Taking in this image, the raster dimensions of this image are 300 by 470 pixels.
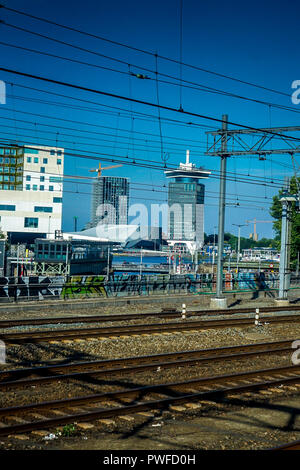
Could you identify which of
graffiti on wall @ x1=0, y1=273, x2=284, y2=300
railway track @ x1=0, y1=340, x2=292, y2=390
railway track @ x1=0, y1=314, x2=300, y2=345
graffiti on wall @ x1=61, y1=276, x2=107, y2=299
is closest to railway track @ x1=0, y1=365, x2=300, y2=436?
railway track @ x1=0, y1=340, x2=292, y2=390

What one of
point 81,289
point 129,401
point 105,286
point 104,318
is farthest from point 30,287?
point 129,401

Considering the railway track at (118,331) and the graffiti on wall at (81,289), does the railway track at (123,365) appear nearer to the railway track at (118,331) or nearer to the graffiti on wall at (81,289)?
the railway track at (118,331)

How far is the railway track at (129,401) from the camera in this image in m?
8.39

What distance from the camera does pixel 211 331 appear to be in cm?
1886

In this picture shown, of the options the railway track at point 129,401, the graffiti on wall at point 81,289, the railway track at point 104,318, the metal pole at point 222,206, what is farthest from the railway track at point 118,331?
the graffiti on wall at point 81,289

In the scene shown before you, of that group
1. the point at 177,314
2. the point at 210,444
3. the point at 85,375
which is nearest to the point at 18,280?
the point at 177,314

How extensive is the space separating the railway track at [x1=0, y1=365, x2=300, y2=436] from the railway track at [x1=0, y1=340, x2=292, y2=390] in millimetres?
1690

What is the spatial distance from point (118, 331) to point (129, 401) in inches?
329

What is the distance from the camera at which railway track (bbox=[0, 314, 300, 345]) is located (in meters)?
16.1

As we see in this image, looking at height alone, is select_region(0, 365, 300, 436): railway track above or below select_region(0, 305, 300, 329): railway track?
above

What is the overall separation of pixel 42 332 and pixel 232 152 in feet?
48.4

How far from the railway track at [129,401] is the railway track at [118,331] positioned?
260 inches

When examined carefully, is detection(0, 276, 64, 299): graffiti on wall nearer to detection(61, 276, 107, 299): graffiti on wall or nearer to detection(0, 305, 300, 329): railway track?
detection(61, 276, 107, 299): graffiti on wall
